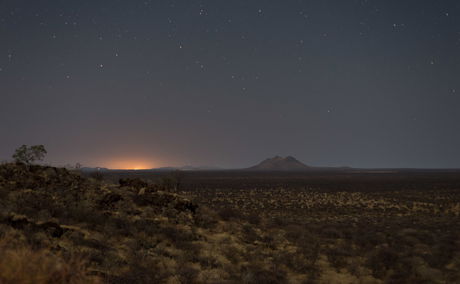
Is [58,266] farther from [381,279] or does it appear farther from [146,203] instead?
[146,203]

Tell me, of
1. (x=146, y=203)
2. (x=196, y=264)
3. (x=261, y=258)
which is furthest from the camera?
(x=146, y=203)

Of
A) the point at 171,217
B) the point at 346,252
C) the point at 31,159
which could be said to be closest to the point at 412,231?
the point at 346,252

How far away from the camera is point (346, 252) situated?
13.1 meters

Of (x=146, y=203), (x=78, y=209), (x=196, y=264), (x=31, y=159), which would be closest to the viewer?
(x=196, y=264)

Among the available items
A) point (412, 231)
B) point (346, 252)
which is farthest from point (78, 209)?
point (412, 231)

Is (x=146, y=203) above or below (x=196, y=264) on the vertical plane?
above

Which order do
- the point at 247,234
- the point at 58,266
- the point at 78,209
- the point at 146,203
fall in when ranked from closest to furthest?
the point at 58,266 → the point at 78,209 → the point at 247,234 → the point at 146,203

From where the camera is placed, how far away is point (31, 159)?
21.8 metres

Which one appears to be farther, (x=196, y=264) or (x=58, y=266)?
(x=196, y=264)

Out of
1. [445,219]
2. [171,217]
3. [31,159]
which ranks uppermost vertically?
[31,159]

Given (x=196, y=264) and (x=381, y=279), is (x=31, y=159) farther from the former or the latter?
(x=381, y=279)

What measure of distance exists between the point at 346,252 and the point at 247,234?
14.4 feet

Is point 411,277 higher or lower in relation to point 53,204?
lower

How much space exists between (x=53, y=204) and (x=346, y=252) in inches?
463
